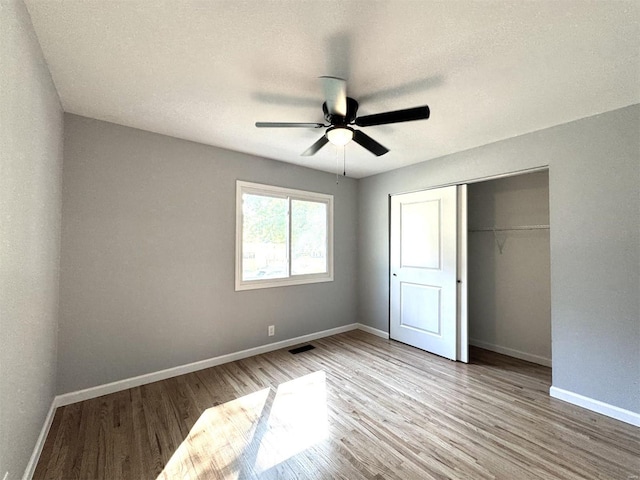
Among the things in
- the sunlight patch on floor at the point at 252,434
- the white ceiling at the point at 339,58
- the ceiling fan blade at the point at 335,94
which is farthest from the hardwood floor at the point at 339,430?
the white ceiling at the point at 339,58

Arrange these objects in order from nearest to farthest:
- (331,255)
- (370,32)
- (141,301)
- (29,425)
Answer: (370,32), (29,425), (141,301), (331,255)

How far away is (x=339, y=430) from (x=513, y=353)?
2698 mm

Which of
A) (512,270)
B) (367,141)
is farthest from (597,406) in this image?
(367,141)

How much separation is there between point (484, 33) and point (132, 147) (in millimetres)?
2935

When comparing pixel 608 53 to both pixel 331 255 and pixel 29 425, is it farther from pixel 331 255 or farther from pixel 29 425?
pixel 29 425

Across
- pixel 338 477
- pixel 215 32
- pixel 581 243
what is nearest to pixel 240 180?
pixel 215 32

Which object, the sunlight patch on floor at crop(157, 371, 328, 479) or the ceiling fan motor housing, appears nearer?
the sunlight patch on floor at crop(157, 371, 328, 479)

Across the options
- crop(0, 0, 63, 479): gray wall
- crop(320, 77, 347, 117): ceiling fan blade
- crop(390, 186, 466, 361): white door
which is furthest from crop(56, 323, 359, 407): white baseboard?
crop(320, 77, 347, 117): ceiling fan blade

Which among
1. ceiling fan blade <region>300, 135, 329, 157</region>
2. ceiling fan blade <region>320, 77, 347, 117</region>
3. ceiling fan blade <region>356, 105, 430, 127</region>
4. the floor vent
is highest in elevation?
ceiling fan blade <region>320, 77, 347, 117</region>

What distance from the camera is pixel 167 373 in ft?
8.75

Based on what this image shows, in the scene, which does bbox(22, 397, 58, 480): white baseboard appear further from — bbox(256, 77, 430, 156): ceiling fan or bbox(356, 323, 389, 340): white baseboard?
bbox(356, 323, 389, 340): white baseboard

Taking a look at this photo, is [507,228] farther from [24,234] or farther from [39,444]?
[39,444]

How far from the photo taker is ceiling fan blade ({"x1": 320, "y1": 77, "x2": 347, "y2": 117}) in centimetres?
151

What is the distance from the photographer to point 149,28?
139 centimetres
